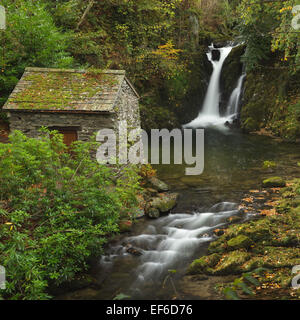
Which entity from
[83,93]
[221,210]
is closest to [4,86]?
[83,93]

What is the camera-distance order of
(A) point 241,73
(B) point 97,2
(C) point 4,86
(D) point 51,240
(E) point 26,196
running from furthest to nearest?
(A) point 241,73
(B) point 97,2
(C) point 4,86
(E) point 26,196
(D) point 51,240

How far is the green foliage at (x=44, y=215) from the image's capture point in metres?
5.13

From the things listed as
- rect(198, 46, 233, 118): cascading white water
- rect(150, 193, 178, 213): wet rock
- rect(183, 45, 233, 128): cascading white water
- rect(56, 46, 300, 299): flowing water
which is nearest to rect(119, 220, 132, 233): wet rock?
rect(56, 46, 300, 299): flowing water

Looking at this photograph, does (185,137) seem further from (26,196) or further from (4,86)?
(26,196)

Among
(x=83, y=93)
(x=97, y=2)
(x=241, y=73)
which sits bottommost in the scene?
(x=83, y=93)

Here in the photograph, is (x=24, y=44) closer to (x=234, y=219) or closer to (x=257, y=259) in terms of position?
(x=234, y=219)

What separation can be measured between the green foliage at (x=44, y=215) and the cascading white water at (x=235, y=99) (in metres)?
20.1

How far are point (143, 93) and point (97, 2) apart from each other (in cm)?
632

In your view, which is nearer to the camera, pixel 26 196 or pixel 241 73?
pixel 26 196

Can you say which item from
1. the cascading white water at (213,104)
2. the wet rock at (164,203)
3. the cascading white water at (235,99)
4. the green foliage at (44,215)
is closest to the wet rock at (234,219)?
the wet rock at (164,203)

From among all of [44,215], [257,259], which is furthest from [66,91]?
[257,259]

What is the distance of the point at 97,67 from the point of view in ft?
51.5

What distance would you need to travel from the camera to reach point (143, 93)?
68.4 feet

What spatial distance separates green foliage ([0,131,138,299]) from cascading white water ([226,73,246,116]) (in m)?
20.1
